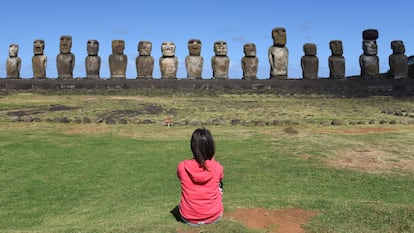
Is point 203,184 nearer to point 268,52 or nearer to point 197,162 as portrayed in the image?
point 197,162

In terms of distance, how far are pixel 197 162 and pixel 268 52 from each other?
67.5 ft

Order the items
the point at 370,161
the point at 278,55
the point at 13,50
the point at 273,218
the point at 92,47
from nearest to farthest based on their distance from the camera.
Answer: the point at 273,218, the point at 370,161, the point at 278,55, the point at 92,47, the point at 13,50

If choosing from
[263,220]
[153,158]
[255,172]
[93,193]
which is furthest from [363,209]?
[153,158]

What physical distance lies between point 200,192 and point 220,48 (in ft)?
67.3

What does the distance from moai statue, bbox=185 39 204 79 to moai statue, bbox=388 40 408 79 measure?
32.2 ft

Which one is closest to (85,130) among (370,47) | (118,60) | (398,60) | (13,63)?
(118,60)

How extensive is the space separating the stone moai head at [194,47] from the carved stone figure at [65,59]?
6.00 meters

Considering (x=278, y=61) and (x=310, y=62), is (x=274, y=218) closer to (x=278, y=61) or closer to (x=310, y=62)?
(x=278, y=61)

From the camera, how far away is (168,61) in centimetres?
2480

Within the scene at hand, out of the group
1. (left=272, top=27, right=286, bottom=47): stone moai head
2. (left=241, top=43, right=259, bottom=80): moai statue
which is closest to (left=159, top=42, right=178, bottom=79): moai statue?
(left=241, top=43, right=259, bottom=80): moai statue

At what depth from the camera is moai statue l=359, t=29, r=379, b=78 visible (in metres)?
24.9

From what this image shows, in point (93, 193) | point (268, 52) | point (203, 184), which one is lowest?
point (93, 193)

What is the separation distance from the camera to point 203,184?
16.1 feet

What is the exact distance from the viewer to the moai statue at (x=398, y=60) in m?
24.9
